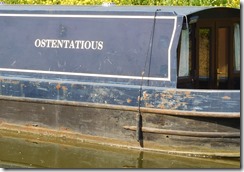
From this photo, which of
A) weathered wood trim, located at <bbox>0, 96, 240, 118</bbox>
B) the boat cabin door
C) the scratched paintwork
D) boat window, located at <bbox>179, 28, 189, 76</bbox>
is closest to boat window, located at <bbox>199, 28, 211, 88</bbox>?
the boat cabin door

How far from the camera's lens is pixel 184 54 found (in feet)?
Answer: 26.6

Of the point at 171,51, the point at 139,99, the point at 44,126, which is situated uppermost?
the point at 171,51

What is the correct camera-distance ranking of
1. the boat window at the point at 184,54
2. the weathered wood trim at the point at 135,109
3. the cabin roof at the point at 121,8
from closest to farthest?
1. the weathered wood trim at the point at 135,109
2. the cabin roof at the point at 121,8
3. the boat window at the point at 184,54

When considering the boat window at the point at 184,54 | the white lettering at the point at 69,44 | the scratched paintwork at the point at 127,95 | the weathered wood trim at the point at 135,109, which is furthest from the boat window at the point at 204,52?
the white lettering at the point at 69,44

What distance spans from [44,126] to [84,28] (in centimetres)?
172

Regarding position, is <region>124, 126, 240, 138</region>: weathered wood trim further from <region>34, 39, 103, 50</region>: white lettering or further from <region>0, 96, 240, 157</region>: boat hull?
<region>34, 39, 103, 50</region>: white lettering

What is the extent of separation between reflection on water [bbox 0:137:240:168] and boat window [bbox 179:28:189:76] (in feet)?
4.48

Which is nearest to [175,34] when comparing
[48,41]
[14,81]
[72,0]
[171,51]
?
[171,51]

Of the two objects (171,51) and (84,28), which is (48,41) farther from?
(171,51)

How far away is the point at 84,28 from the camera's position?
838 centimetres

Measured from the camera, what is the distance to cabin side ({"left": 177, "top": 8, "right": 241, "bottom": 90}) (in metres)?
8.35

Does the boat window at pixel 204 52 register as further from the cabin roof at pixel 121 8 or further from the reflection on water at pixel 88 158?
the reflection on water at pixel 88 158

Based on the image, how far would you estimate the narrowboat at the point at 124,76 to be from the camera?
7.45m

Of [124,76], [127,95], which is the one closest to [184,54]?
[124,76]
